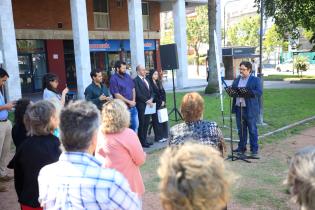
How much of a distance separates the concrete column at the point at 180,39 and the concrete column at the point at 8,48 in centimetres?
1079

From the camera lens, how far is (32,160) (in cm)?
333

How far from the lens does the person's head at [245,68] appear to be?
744cm

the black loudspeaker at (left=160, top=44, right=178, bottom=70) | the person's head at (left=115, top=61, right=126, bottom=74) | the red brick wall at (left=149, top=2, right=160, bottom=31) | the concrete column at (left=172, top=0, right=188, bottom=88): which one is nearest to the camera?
the person's head at (left=115, top=61, right=126, bottom=74)

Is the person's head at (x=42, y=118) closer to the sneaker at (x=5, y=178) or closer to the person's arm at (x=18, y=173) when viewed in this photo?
the person's arm at (x=18, y=173)

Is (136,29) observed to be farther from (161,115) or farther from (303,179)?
(303,179)

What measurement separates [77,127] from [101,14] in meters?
24.9

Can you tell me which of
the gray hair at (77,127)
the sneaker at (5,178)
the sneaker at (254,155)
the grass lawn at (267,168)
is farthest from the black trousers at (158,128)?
the gray hair at (77,127)

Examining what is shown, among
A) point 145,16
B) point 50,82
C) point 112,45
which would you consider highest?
point 145,16

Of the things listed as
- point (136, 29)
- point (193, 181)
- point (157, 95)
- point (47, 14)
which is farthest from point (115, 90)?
point (47, 14)

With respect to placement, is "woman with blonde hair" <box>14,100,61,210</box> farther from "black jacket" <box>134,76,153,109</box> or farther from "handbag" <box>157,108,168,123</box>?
"handbag" <box>157,108,168,123</box>

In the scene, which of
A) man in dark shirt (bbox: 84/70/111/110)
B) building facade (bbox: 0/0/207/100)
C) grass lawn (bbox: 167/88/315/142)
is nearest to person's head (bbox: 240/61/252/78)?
grass lawn (bbox: 167/88/315/142)

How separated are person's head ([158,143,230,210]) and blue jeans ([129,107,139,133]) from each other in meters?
6.59

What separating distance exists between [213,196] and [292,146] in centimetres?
735

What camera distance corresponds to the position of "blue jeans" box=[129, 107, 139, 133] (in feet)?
27.5
